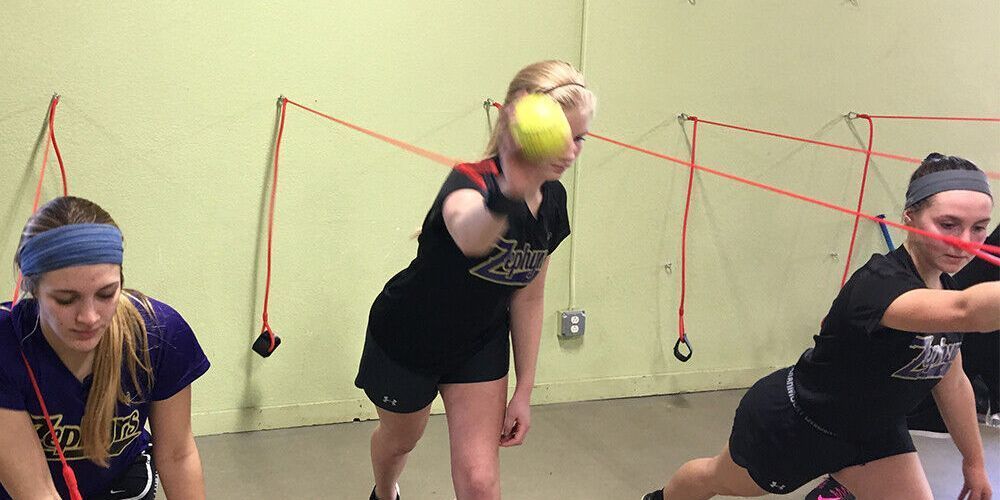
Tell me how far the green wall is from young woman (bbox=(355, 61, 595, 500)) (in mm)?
1053

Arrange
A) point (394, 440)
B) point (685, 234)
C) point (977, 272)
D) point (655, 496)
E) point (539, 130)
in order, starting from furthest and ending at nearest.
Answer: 1. point (685, 234)
2. point (977, 272)
3. point (655, 496)
4. point (394, 440)
5. point (539, 130)

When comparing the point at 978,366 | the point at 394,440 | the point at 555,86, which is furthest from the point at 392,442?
the point at 978,366

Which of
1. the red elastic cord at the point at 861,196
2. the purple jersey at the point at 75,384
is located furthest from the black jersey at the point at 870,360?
the red elastic cord at the point at 861,196

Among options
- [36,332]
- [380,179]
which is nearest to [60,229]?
[36,332]

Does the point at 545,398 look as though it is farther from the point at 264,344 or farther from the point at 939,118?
the point at 939,118

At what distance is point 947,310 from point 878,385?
39 centimetres

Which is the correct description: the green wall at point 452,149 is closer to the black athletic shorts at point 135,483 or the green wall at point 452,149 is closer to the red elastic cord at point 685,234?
the red elastic cord at point 685,234

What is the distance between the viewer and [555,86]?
5.29 feet

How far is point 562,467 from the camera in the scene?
108 inches

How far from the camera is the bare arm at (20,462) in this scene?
1.40 metres

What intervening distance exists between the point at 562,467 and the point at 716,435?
2.21 ft

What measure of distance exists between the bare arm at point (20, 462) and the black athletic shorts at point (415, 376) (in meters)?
0.70

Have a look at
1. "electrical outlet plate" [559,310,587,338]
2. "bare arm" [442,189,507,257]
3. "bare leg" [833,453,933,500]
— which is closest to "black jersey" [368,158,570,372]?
"bare arm" [442,189,507,257]

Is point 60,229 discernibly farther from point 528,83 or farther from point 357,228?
point 357,228
